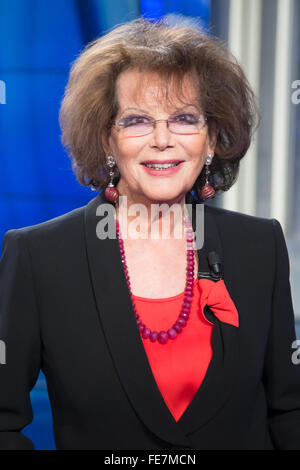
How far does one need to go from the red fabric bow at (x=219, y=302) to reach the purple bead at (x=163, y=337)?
0.10 m

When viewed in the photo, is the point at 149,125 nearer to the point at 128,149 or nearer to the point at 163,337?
the point at 128,149

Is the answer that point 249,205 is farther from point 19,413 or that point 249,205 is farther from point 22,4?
point 19,413

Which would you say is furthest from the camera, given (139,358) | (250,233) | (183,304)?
(250,233)

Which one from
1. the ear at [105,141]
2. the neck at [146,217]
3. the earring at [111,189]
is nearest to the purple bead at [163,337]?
the neck at [146,217]

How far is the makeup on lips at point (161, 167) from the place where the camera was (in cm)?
128

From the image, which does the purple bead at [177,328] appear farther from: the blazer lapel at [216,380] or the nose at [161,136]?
the nose at [161,136]

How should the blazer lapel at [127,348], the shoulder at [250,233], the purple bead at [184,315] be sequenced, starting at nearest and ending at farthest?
the blazer lapel at [127,348]
the purple bead at [184,315]
the shoulder at [250,233]

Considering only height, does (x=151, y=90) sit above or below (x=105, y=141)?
above

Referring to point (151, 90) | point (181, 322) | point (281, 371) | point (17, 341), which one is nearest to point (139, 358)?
point (181, 322)

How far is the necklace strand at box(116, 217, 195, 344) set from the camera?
129 centimetres

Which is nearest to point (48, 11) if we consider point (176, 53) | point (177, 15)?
point (177, 15)

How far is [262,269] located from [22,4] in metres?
1.16

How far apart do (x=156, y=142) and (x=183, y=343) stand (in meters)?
0.46

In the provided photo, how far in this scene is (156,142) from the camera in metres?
1.27
